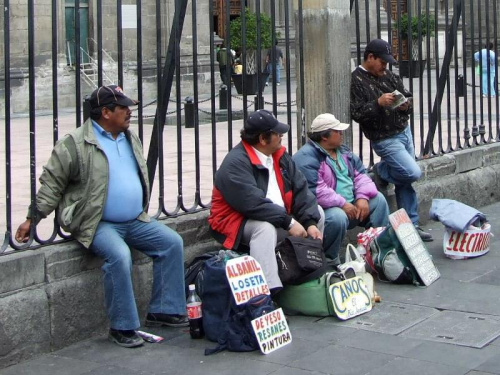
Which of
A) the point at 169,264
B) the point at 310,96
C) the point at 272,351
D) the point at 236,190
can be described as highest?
the point at 310,96

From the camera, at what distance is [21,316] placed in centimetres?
518

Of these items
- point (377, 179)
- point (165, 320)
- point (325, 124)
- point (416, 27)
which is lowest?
point (165, 320)

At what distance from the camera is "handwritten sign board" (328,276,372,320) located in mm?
5820

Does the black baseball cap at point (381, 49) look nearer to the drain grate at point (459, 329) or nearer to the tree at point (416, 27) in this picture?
the tree at point (416, 27)

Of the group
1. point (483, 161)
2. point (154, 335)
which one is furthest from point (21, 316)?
point (483, 161)

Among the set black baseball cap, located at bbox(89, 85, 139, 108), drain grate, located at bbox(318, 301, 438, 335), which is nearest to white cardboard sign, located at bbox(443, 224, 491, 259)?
drain grate, located at bbox(318, 301, 438, 335)

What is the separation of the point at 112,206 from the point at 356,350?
5.20 ft

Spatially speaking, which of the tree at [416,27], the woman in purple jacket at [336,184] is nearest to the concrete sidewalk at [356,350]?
the woman in purple jacket at [336,184]

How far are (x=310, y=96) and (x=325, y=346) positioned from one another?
8.72 feet

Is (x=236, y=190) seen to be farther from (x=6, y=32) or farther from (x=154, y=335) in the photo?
(x=6, y=32)

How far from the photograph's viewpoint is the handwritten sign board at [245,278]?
536cm

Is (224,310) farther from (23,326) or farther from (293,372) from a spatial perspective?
(23,326)

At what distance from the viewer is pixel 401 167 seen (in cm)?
771

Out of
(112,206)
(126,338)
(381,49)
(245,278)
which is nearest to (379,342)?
(245,278)
